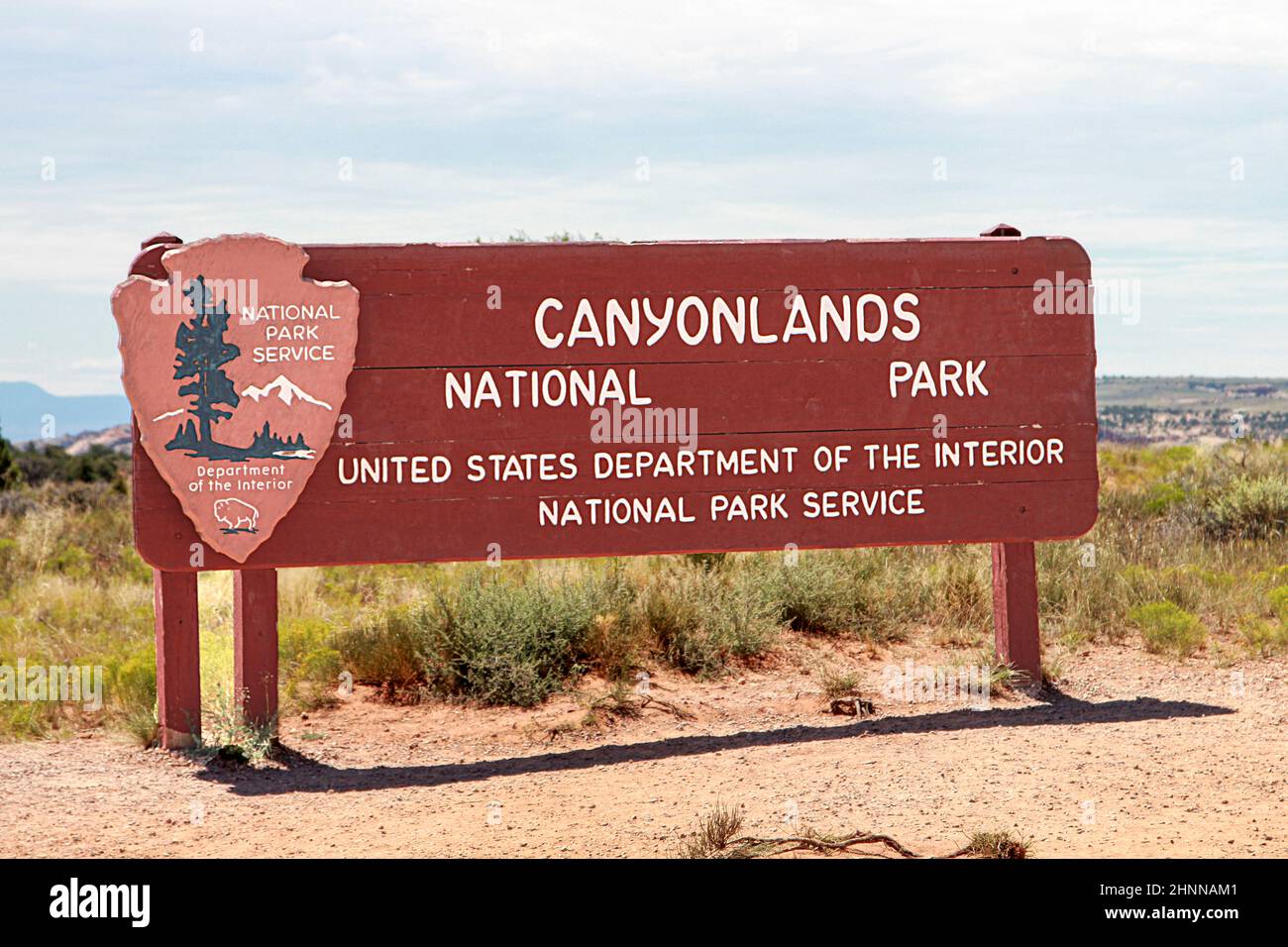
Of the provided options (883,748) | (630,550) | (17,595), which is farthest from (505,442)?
(17,595)

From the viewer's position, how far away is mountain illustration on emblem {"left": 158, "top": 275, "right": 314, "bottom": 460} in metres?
7.04

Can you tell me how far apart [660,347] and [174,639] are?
3.17 metres

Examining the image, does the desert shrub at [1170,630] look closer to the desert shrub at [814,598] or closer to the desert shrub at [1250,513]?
A: the desert shrub at [814,598]

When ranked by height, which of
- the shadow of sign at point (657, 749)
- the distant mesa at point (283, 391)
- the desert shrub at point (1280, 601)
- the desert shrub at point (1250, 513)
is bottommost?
the shadow of sign at point (657, 749)

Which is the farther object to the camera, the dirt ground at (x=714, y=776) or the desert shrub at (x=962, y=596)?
the desert shrub at (x=962, y=596)

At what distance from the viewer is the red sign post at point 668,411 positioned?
7.25 meters

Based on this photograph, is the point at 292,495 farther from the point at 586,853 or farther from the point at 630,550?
the point at 586,853

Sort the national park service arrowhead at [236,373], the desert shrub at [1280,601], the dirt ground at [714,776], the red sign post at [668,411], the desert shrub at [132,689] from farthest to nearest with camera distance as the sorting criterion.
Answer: the desert shrub at [1280,601] → the desert shrub at [132,689] → the red sign post at [668,411] → the national park service arrowhead at [236,373] → the dirt ground at [714,776]

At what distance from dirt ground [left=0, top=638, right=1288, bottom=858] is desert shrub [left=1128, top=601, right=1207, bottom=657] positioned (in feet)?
0.59

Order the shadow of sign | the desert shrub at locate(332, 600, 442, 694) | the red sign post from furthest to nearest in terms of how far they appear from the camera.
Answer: the desert shrub at locate(332, 600, 442, 694)
the red sign post
the shadow of sign

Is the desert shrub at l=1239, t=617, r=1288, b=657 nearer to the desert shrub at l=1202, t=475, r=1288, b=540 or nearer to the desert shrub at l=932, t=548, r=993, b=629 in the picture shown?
the desert shrub at l=932, t=548, r=993, b=629

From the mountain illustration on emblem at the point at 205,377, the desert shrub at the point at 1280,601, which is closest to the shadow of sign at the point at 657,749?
the mountain illustration on emblem at the point at 205,377

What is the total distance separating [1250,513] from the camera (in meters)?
12.7

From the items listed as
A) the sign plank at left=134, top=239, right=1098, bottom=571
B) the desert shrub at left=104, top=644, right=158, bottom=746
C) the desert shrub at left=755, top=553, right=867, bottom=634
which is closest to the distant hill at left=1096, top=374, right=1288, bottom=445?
the desert shrub at left=755, top=553, right=867, bottom=634
